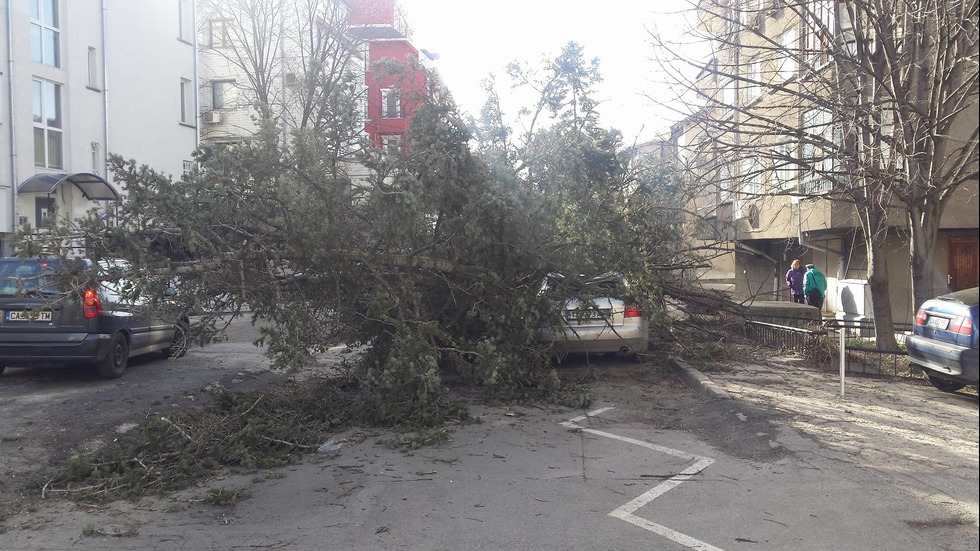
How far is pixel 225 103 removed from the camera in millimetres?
29812

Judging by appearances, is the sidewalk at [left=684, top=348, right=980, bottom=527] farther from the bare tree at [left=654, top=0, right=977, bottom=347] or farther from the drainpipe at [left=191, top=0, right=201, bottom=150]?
the drainpipe at [left=191, top=0, right=201, bottom=150]

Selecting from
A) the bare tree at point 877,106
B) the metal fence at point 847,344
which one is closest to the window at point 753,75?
the bare tree at point 877,106

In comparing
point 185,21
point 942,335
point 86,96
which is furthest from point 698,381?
point 185,21

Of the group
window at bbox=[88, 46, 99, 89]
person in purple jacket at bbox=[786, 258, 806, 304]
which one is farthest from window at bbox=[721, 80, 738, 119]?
window at bbox=[88, 46, 99, 89]

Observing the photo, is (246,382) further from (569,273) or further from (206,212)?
(569,273)

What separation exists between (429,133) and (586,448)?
393 cm

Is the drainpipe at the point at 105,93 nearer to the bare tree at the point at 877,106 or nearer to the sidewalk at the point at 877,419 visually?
the bare tree at the point at 877,106

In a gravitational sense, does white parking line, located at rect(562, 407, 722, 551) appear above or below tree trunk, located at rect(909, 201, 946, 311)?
below

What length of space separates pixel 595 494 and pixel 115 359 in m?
7.51

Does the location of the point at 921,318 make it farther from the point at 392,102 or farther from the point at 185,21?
the point at 185,21

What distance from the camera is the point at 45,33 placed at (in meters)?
21.2

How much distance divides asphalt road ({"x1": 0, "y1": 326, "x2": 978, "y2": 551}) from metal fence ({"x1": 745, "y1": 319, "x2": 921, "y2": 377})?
1.72 meters

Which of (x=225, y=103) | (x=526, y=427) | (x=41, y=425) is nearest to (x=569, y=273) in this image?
(x=526, y=427)

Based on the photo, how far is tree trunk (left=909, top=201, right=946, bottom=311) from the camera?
10055 millimetres
